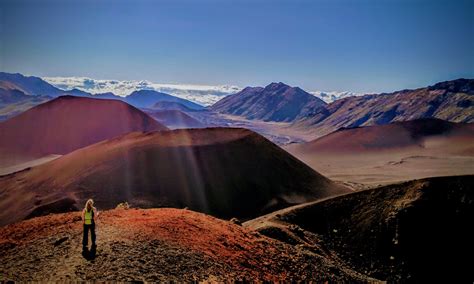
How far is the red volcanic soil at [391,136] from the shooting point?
126 m

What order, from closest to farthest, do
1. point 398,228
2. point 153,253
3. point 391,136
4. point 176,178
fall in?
point 153,253 → point 398,228 → point 176,178 → point 391,136

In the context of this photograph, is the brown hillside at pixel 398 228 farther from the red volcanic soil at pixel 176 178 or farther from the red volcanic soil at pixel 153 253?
the red volcanic soil at pixel 176 178

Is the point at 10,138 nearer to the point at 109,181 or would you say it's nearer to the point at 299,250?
the point at 109,181

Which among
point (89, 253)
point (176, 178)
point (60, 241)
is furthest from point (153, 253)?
point (176, 178)

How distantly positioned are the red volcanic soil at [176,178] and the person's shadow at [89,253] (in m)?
27.8

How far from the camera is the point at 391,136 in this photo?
5162 inches

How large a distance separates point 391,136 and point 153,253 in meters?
130

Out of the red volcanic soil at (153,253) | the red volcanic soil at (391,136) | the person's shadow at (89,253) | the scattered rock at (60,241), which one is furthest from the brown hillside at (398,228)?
Answer: the red volcanic soil at (391,136)

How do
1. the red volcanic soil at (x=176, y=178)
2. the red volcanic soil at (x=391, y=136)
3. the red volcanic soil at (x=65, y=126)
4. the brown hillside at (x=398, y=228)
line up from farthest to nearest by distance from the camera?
the red volcanic soil at (x=391, y=136) → the red volcanic soil at (x=65, y=126) → the red volcanic soil at (x=176, y=178) → the brown hillside at (x=398, y=228)

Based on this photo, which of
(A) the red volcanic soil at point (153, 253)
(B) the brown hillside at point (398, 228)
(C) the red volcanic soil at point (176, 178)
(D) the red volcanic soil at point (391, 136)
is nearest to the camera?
(A) the red volcanic soil at point (153, 253)

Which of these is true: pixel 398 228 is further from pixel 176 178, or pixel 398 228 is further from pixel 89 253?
pixel 176 178

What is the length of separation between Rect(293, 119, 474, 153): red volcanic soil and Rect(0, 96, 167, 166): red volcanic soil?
57567mm

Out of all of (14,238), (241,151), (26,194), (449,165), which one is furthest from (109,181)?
(449,165)

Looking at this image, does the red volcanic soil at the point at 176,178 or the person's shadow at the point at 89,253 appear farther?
the red volcanic soil at the point at 176,178
